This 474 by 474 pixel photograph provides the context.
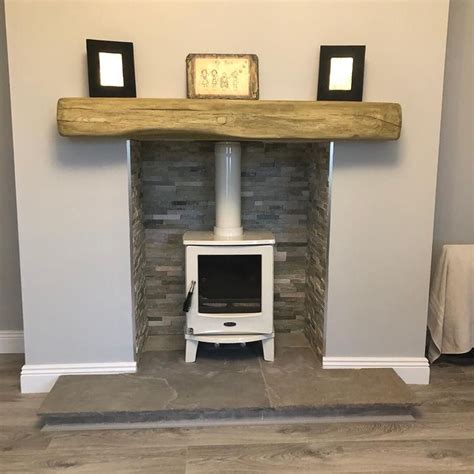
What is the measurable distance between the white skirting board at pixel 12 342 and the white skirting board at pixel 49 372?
1.77 ft

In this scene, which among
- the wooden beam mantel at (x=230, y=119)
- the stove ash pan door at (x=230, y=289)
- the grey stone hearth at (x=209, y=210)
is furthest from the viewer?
the grey stone hearth at (x=209, y=210)

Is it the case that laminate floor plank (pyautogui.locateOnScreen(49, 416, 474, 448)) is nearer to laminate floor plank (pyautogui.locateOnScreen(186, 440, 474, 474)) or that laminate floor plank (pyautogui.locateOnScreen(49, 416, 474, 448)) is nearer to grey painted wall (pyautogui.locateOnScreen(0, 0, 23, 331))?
laminate floor plank (pyautogui.locateOnScreen(186, 440, 474, 474))

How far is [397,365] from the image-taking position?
2760mm

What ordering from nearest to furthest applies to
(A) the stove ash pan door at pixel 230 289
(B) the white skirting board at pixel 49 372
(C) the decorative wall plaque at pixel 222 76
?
(C) the decorative wall plaque at pixel 222 76
(B) the white skirting board at pixel 49 372
(A) the stove ash pan door at pixel 230 289

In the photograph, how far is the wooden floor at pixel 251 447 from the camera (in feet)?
Result: 6.82

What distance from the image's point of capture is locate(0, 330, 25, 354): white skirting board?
3125 millimetres

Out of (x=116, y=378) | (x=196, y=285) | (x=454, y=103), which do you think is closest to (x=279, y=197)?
(x=196, y=285)

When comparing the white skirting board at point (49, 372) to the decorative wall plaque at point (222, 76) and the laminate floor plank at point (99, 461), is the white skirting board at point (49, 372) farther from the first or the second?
the decorative wall plaque at point (222, 76)

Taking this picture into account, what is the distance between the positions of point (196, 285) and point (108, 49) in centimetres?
117

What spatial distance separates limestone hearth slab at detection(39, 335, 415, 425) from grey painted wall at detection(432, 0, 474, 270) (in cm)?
95

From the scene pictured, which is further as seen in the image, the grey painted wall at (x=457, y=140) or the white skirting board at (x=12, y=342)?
the white skirting board at (x=12, y=342)

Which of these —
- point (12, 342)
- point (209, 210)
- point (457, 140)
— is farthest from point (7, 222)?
point (457, 140)

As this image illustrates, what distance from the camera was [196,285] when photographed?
2744mm

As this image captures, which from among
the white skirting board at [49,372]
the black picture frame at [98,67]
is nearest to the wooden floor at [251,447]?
the white skirting board at [49,372]
